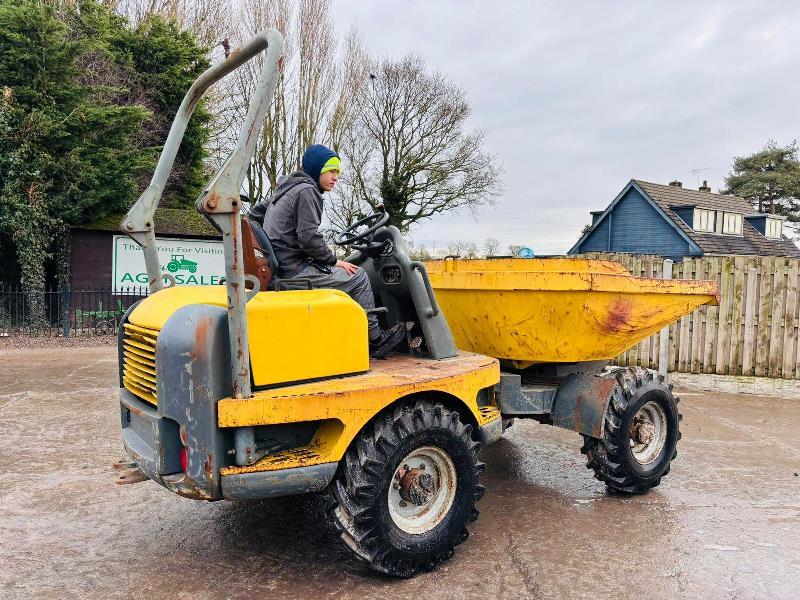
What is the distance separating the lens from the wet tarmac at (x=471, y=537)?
321 cm

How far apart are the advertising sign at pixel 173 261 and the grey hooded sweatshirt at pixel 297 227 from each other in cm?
1161

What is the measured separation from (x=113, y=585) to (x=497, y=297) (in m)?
2.76

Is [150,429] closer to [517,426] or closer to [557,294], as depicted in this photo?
[557,294]

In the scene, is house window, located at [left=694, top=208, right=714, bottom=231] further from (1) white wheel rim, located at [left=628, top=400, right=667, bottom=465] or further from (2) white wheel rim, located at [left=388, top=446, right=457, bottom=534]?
(2) white wheel rim, located at [left=388, top=446, right=457, bottom=534]

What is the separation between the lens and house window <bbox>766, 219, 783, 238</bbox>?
33.5m

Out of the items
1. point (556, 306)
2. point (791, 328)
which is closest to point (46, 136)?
point (556, 306)

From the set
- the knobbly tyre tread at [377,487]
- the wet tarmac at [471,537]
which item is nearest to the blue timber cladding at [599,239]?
the wet tarmac at [471,537]

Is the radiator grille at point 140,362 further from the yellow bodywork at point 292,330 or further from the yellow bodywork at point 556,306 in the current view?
the yellow bodywork at point 556,306

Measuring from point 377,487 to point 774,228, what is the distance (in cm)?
3681

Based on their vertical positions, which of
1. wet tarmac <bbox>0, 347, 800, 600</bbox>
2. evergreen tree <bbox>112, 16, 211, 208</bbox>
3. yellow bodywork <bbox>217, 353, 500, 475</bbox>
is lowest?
wet tarmac <bbox>0, 347, 800, 600</bbox>

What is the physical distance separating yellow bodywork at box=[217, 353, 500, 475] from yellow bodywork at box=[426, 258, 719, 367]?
856 millimetres

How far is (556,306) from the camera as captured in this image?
4.18 metres

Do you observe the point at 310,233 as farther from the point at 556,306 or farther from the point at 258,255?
the point at 556,306

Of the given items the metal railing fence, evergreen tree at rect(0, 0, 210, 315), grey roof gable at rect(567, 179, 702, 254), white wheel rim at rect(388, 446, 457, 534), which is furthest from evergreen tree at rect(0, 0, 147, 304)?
grey roof gable at rect(567, 179, 702, 254)
